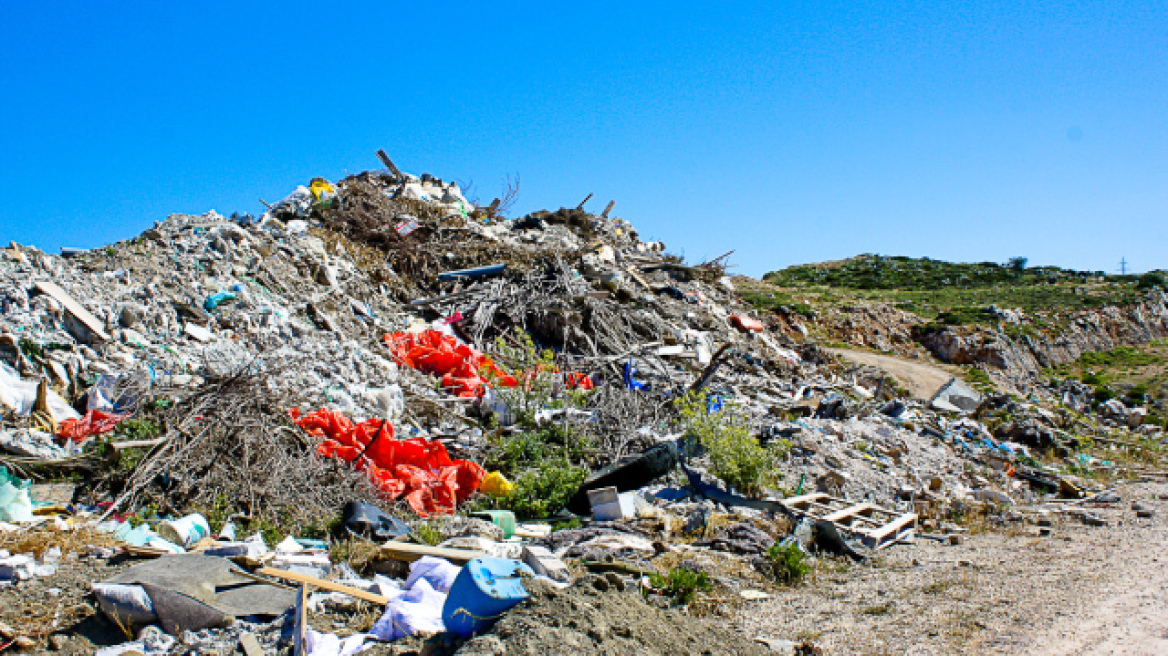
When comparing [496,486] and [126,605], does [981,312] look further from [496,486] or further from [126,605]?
[126,605]

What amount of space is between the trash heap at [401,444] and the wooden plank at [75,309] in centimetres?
3

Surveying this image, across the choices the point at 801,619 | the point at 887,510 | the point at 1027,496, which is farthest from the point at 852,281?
the point at 801,619

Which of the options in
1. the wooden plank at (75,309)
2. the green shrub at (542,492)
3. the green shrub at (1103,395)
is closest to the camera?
the green shrub at (542,492)

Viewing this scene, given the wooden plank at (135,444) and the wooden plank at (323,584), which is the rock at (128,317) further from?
the wooden plank at (323,584)

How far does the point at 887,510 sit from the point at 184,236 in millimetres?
9909

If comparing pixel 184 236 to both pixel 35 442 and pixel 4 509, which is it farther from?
pixel 4 509

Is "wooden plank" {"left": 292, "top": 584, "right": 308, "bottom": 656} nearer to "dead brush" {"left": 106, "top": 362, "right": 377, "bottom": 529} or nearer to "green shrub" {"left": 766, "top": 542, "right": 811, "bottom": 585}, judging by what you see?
"dead brush" {"left": 106, "top": 362, "right": 377, "bottom": 529}

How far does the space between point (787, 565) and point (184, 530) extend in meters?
4.19

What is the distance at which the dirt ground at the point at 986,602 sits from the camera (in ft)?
13.1

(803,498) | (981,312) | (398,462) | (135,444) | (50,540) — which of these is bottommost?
(803,498)

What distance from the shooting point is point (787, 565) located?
5254mm

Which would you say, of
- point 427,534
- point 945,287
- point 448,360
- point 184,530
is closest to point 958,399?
point 448,360

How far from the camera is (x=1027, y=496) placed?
9227 millimetres

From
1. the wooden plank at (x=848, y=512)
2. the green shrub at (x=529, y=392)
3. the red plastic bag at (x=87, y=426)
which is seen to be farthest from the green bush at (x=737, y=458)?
the red plastic bag at (x=87, y=426)
